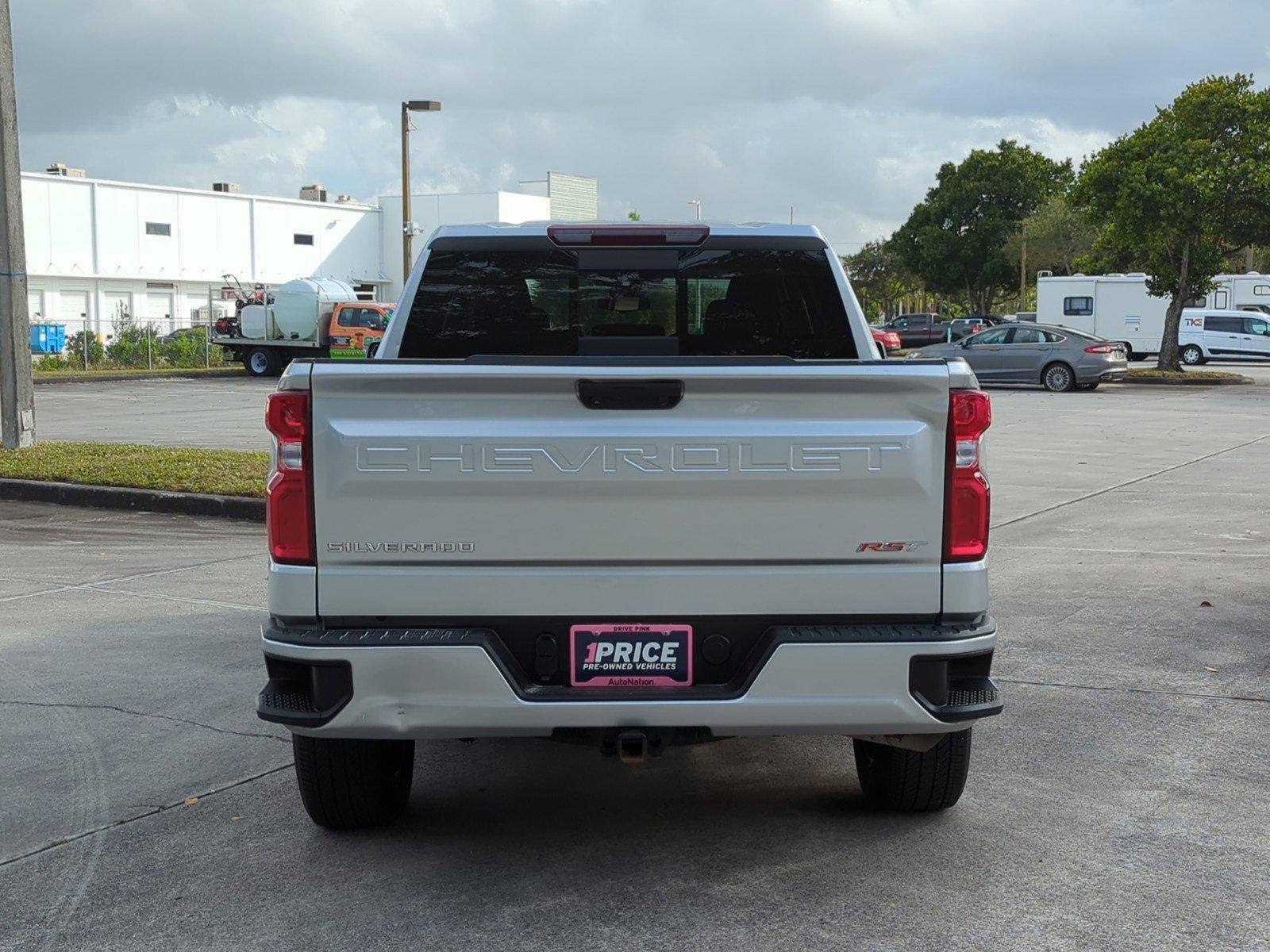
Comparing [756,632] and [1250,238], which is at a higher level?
[1250,238]

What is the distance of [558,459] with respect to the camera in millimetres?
3973

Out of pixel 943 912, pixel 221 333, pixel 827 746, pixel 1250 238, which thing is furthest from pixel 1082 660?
pixel 221 333

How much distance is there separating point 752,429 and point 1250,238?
3426 cm

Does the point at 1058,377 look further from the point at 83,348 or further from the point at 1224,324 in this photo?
the point at 83,348

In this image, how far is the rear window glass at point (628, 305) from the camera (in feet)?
19.2

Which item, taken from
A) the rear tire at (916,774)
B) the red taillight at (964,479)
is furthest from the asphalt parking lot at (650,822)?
the red taillight at (964,479)

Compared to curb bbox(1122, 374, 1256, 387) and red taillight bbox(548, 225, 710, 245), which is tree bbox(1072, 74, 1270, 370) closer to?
curb bbox(1122, 374, 1256, 387)

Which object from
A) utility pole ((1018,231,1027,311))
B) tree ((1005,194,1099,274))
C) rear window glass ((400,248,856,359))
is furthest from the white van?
rear window glass ((400,248,856,359))

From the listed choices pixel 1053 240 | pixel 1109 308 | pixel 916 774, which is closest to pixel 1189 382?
pixel 1109 308

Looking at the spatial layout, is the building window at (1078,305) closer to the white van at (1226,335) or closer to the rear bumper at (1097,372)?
the white van at (1226,335)

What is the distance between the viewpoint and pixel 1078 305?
4772 centimetres

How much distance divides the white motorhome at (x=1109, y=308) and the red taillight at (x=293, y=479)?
43.8 meters

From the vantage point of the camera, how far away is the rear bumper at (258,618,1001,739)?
4004 millimetres

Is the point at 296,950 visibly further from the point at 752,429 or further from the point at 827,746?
the point at 827,746
